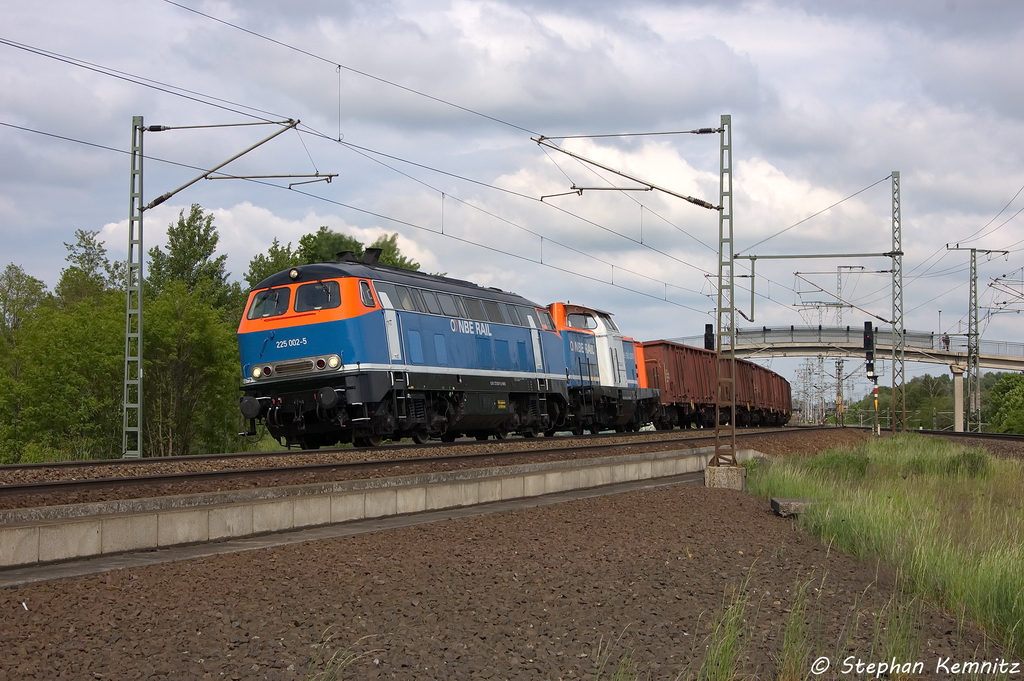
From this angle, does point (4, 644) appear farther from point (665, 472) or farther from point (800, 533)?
point (665, 472)

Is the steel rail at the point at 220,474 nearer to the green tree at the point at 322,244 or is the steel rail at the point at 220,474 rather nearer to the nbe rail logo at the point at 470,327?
the nbe rail logo at the point at 470,327

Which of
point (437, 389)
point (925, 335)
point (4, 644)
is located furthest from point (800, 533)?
point (925, 335)

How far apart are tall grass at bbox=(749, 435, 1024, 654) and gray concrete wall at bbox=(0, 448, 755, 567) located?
4.55 metres

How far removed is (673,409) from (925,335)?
40882 mm

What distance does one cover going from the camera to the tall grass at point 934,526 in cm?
834

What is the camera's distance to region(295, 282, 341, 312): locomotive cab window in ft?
61.2

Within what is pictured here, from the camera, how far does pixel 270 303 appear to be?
19.6 meters

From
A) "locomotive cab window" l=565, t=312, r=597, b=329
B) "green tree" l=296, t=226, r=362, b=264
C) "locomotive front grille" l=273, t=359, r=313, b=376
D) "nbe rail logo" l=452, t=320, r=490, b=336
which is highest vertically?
"green tree" l=296, t=226, r=362, b=264

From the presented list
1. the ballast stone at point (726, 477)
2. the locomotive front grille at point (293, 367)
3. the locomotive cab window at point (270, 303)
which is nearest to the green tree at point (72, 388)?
the locomotive cab window at point (270, 303)

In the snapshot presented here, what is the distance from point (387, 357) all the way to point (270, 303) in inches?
111

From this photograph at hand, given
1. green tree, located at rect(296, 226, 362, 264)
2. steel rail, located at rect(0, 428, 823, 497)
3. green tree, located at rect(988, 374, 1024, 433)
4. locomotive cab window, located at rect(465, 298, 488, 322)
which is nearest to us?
steel rail, located at rect(0, 428, 823, 497)

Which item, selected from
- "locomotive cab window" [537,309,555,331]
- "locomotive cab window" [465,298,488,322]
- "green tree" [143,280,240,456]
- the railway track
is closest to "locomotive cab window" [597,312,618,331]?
"locomotive cab window" [537,309,555,331]

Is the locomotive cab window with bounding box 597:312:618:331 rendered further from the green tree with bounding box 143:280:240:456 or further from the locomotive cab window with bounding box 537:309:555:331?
the green tree with bounding box 143:280:240:456

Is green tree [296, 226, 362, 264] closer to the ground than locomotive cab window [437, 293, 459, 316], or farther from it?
farther from it
